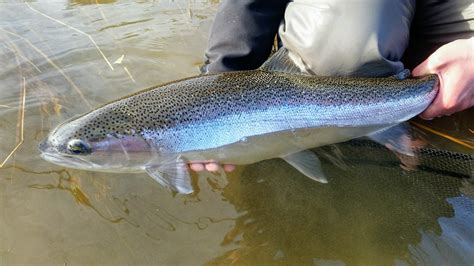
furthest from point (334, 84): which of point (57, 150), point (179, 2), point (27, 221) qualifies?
point (179, 2)

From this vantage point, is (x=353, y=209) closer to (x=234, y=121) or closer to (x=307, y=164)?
(x=307, y=164)

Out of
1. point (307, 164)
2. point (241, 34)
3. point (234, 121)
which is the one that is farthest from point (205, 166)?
point (241, 34)

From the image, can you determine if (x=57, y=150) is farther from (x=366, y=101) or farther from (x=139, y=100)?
(x=366, y=101)

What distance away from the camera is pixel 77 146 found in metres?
1.99

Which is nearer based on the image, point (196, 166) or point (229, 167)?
point (196, 166)

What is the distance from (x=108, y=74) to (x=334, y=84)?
5.98 ft

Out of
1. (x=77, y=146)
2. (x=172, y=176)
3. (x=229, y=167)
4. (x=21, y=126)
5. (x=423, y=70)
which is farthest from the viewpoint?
(x=21, y=126)

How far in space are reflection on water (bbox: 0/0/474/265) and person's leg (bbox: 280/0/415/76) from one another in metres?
0.45

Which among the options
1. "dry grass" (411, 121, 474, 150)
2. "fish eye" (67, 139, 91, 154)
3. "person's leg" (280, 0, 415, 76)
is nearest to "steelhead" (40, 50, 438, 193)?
"fish eye" (67, 139, 91, 154)

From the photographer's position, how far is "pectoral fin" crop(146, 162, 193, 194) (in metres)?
2.07

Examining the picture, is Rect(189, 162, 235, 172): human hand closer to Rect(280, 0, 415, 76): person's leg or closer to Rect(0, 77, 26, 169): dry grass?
Rect(280, 0, 415, 76): person's leg

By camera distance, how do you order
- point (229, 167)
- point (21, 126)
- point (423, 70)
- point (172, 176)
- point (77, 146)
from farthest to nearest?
point (21, 126)
point (423, 70)
point (229, 167)
point (172, 176)
point (77, 146)

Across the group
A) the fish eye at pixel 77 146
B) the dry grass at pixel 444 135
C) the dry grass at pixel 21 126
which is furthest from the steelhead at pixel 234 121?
the dry grass at pixel 21 126

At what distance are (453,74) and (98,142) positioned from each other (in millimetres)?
1869
